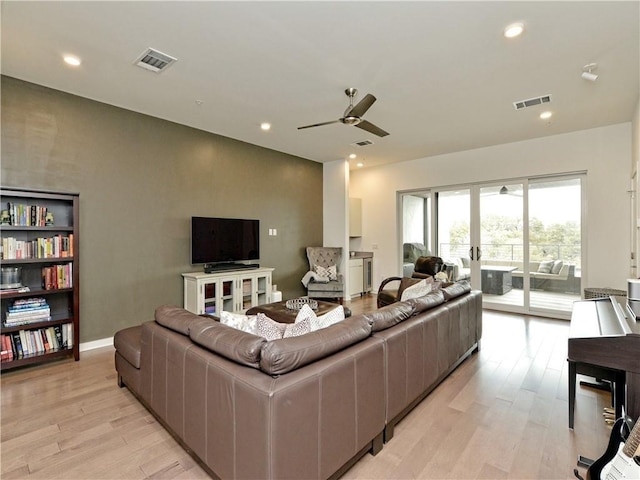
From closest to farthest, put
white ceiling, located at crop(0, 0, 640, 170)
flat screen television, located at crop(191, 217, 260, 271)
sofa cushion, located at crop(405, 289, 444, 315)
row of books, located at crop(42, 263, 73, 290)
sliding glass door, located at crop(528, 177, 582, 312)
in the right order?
white ceiling, located at crop(0, 0, 640, 170) → sofa cushion, located at crop(405, 289, 444, 315) → row of books, located at crop(42, 263, 73, 290) → flat screen television, located at crop(191, 217, 260, 271) → sliding glass door, located at crop(528, 177, 582, 312)

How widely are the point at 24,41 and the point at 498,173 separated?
6173 mm

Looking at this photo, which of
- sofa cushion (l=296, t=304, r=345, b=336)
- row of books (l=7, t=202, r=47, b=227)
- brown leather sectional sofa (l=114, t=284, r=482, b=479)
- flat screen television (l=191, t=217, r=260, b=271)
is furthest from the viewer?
flat screen television (l=191, t=217, r=260, b=271)

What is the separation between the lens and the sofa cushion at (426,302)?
2452 millimetres

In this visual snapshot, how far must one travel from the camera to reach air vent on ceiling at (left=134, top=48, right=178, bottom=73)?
2.71m

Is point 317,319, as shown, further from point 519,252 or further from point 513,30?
point 519,252

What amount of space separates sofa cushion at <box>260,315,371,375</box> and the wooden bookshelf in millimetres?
2901

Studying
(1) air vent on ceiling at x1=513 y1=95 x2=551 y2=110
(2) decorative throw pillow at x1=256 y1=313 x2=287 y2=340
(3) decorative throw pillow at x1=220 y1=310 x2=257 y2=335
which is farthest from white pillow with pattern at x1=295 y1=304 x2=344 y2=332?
(1) air vent on ceiling at x1=513 y1=95 x2=551 y2=110

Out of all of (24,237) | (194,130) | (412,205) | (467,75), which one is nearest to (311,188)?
(412,205)

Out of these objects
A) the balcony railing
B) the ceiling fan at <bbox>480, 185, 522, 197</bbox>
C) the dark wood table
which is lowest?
the dark wood table

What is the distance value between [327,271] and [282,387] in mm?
4790

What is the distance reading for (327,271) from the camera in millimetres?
6098

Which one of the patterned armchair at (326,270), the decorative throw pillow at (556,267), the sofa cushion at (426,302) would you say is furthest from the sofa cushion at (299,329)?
the decorative throw pillow at (556,267)

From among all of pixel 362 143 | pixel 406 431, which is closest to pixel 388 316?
pixel 406 431

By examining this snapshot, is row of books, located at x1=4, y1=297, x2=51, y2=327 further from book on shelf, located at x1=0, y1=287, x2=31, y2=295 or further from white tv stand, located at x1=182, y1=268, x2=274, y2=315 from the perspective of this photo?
white tv stand, located at x1=182, y1=268, x2=274, y2=315
